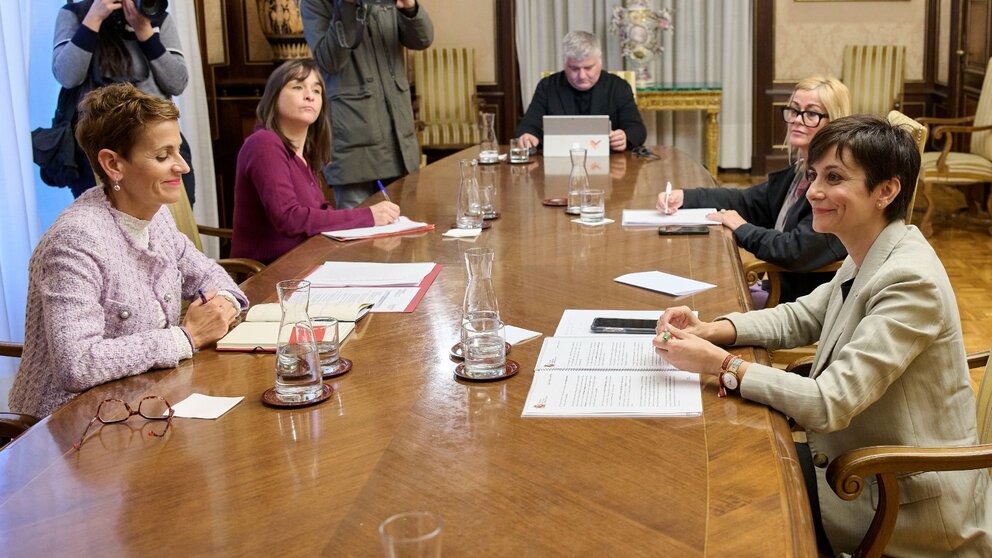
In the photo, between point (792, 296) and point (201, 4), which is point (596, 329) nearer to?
point (792, 296)

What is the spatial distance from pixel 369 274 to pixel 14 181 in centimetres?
203

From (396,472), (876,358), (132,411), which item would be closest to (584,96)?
(876,358)

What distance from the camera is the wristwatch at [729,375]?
1735 mm

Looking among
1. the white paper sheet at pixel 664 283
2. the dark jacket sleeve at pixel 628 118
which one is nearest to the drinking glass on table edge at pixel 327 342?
the white paper sheet at pixel 664 283

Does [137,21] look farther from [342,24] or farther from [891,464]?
[891,464]

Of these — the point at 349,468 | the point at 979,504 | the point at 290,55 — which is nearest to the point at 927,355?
the point at 979,504

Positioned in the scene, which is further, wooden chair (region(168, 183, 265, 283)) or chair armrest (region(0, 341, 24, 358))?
wooden chair (region(168, 183, 265, 283))

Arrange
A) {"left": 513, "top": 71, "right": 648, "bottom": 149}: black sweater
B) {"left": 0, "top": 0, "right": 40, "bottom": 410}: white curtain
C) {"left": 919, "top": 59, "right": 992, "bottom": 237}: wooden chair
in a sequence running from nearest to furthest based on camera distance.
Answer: {"left": 0, "top": 0, "right": 40, "bottom": 410}: white curtain < {"left": 513, "top": 71, "right": 648, "bottom": 149}: black sweater < {"left": 919, "top": 59, "right": 992, "bottom": 237}: wooden chair

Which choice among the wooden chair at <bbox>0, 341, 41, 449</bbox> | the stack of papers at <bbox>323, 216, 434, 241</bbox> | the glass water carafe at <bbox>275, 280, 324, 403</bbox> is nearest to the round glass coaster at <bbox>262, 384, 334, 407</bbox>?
the glass water carafe at <bbox>275, 280, 324, 403</bbox>

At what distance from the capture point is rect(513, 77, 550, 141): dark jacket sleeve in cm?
516

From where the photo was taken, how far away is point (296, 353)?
1741 millimetres

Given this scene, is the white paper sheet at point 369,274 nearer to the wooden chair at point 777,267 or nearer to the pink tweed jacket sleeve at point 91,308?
the pink tweed jacket sleeve at point 91,308

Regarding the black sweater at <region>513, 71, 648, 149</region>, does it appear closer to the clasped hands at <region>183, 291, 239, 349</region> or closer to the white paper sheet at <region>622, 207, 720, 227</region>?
the white paper sheet at <region>622, 207, 720, 227</region>

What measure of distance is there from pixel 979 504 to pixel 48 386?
1.74 m
